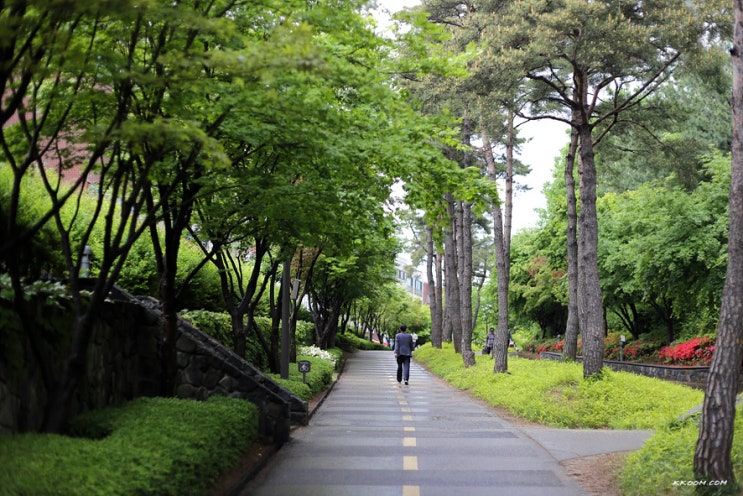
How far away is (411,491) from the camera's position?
332 inches

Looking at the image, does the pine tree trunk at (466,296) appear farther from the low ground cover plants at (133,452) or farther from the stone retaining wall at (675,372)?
the low ground cover plants at (133,452)

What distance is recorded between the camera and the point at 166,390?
10.5 m

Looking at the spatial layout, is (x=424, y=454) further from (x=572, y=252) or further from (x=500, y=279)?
(x=572, y=252)

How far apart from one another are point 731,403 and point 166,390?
6690 millimetres

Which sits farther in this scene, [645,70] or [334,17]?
[645,70]

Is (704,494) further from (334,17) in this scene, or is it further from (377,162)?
(334,17)

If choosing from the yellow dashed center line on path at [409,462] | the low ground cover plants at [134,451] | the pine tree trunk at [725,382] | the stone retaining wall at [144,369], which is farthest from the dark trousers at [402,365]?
the pine tree trunk at [725,382]

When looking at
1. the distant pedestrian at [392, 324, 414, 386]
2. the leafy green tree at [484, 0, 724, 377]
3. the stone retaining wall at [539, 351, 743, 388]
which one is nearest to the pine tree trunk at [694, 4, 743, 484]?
the leafy green tree at [484, 0, 724, 377]

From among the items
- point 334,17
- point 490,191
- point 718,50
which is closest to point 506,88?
point 718,50

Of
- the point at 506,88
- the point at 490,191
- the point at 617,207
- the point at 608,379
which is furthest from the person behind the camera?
the point at 617,207

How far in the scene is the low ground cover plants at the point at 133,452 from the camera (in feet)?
17.8

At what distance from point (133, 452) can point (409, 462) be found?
4608mm

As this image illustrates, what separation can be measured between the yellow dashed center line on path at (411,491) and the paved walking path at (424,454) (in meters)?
0.02

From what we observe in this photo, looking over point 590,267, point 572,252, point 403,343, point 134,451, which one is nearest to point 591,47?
point 590,267
